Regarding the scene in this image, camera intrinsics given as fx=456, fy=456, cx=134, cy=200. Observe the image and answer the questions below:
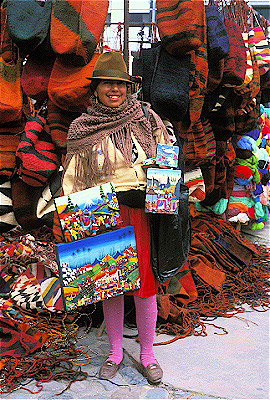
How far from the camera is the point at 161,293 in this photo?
10.6 ft

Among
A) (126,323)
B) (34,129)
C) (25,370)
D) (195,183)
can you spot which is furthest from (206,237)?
(25,370)

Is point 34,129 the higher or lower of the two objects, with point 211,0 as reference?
lower

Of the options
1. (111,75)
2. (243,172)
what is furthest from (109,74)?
(243,172)

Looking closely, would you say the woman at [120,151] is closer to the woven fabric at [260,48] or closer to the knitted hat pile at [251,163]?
the woven fabric at [260,48]

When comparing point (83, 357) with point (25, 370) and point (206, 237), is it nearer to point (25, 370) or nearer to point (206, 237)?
point (25, 370)

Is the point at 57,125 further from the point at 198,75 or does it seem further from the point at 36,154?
the point at 198,75

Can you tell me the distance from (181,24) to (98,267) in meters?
1.56

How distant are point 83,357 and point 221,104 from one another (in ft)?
6.77

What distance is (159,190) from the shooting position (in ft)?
7.13

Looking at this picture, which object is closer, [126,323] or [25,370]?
[25,370]

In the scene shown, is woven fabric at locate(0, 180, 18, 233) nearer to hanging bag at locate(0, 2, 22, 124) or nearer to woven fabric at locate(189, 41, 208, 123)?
hanging bag at locate(0, 2, 22, 124)

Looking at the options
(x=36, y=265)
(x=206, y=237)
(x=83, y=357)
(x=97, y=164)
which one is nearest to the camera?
(x=97, y=164)

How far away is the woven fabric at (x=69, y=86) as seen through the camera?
277cm

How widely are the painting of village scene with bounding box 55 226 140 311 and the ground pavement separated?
482 millimetres
